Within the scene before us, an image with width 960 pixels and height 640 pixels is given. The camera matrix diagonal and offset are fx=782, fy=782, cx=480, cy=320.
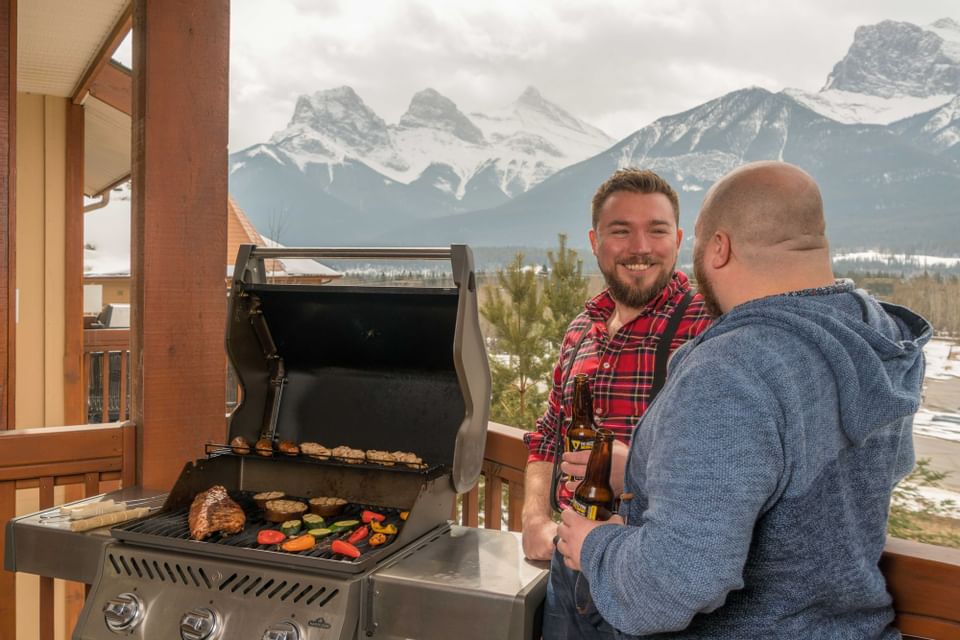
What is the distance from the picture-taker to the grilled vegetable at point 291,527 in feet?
5.81

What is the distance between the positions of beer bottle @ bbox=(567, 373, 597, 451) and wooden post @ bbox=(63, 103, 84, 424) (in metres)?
4.23

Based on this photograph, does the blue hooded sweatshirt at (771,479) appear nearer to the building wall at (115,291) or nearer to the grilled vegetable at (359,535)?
the grilled vegetable at (359,535)

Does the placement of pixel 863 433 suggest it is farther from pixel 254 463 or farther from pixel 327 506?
pixel 254 463

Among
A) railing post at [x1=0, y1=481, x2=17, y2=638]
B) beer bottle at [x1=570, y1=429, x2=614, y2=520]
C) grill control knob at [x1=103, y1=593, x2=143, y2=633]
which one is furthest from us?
railing post at [x1=0, y1=481, x2=17, y2=638]

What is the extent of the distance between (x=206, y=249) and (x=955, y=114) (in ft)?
71.6

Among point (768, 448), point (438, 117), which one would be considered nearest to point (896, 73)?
point (768, 448)

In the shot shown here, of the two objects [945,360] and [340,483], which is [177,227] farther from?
[945,360]

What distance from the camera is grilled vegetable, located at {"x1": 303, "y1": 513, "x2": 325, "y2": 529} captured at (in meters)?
1.83

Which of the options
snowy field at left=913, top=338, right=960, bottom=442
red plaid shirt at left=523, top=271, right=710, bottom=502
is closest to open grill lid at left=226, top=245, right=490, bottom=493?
red plaid shirt at left=523, top=271, right=710, bottom=502

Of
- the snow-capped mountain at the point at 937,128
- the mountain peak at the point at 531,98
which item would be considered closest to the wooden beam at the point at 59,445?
the snow-capped mountain at the point at 937,128

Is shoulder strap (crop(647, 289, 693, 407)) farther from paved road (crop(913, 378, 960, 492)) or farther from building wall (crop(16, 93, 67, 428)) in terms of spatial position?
paved road (crop(913, 378, 960, 492))

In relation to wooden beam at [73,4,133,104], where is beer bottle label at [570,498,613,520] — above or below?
below

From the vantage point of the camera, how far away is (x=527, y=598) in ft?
5.05

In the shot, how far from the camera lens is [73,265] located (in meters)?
4.98
